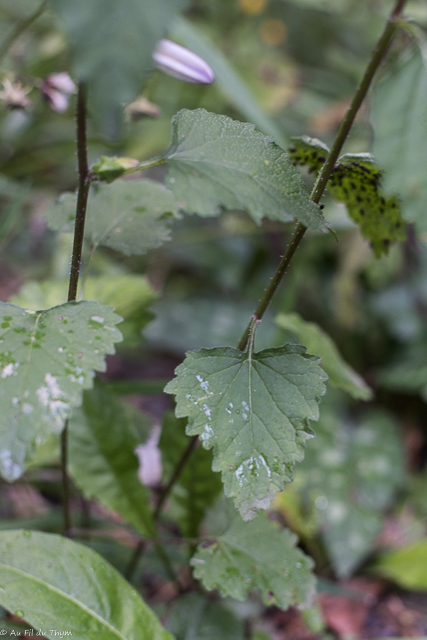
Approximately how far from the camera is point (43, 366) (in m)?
0.50

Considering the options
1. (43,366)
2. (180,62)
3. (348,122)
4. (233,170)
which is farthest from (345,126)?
(43,366)

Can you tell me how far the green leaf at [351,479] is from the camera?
1.32 metres

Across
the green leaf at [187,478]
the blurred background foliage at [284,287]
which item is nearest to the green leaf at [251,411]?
the green leaf at [187,478]

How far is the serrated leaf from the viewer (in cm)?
68

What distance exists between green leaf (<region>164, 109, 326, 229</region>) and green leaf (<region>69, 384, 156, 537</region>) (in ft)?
1.40

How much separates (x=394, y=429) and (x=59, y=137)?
5.94 feet

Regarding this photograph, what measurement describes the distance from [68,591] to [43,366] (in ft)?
1.17

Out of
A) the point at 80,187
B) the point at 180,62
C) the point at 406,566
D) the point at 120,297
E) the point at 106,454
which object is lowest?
the point at 406,566

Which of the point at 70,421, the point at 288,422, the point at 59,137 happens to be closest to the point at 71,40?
the point at 288,422

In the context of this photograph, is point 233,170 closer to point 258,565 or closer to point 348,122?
point 348,122

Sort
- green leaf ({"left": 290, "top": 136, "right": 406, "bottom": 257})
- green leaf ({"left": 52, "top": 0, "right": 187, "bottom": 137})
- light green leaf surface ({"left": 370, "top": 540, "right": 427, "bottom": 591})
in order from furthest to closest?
light green leaf surface ({"left": 370, "top": 540, "right": 427, "bottom": 591}) < green leaf ({"left": 290, "top": 136, "right": 406, "bottom": 257}) < green leaf ({"left": 52, "top": 0, "right": 187, "bottom": 137})

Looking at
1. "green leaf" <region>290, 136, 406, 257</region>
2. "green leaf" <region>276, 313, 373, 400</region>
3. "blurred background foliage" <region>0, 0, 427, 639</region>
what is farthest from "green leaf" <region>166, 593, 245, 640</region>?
"green leaf" <region>290, 136, 406, 257</region>

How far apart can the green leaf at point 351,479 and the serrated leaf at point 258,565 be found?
0.60m

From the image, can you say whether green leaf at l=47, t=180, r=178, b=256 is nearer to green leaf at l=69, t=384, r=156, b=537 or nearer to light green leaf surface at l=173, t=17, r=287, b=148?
green leaf at l=69, t=384, r=156, b=537
